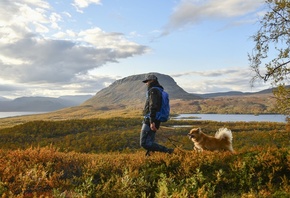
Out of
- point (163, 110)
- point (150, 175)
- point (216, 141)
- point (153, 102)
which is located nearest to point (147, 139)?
point (163, 110)

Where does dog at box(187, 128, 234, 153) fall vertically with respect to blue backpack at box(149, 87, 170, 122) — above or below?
below

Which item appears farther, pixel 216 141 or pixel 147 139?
pixel 216 141

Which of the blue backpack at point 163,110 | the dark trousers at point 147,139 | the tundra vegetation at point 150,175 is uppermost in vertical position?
the blue backpack at point 163,110

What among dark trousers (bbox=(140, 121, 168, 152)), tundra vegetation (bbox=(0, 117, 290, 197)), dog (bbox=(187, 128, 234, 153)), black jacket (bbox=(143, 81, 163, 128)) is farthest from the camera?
dog (bbox=(187, 128, 234, 153))

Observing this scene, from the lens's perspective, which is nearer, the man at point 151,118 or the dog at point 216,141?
the man at point 151,118

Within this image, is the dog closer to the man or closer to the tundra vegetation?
the tundra vegetation

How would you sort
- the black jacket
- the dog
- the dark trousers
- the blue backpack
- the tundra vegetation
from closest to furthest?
the tundra vegetation, the black jacket, the blue backpack, the dark trousers, the dog

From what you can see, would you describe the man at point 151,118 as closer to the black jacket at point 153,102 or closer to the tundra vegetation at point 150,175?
the black jacket at point 153,102

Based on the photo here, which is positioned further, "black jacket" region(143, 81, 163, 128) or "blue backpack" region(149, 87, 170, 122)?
"blue backpack" region(149, 87, 170, 122)

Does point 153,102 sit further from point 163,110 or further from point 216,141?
point 216,141

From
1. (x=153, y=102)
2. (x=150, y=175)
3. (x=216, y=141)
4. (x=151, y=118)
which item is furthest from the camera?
(x=216, y=141)

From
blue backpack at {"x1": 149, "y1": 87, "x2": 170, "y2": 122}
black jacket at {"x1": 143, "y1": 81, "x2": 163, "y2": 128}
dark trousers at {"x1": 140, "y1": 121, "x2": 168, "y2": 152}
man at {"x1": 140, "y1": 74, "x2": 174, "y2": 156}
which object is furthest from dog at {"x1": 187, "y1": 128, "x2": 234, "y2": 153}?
black jacket at {"x1": 143, "y1": 81, "x2": 163, "y2": 128}

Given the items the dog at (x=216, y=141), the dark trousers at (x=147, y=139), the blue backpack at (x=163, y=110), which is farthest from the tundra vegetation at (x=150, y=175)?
the dog at (x=216, y=141)

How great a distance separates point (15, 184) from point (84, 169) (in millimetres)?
1865
